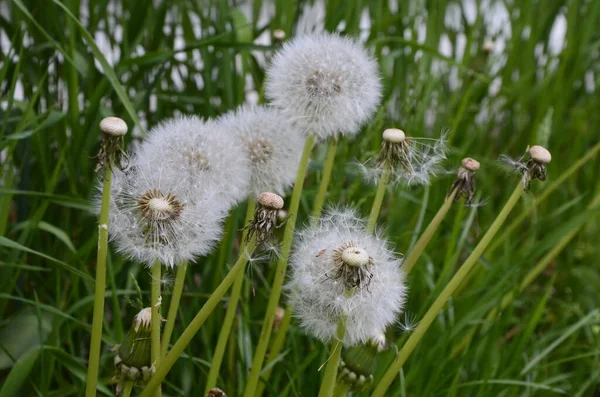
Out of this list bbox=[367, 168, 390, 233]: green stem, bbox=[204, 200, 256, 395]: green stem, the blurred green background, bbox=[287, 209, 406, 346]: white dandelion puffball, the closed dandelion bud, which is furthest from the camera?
the blurred green background

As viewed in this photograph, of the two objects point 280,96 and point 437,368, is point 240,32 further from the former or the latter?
point 437,368

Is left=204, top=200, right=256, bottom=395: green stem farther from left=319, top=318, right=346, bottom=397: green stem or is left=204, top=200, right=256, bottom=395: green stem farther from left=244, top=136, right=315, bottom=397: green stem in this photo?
left=319, top=318, right=346, bottom=397: green stem

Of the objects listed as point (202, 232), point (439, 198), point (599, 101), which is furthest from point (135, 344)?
point (599, 101)

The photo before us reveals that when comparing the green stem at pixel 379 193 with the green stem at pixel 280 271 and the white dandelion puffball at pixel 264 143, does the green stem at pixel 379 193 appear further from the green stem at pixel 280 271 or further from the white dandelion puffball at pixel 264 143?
the white dandelion puffball at pixel 264 143

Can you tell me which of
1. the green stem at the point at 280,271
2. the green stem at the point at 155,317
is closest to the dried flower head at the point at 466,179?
the green stem at the point at 280,271

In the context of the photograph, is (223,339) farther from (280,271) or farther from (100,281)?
(100,281)

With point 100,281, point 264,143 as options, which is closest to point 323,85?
point 264,143

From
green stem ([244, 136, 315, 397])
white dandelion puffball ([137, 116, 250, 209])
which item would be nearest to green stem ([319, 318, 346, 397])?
green stem ([244, 136, 315, 397])
